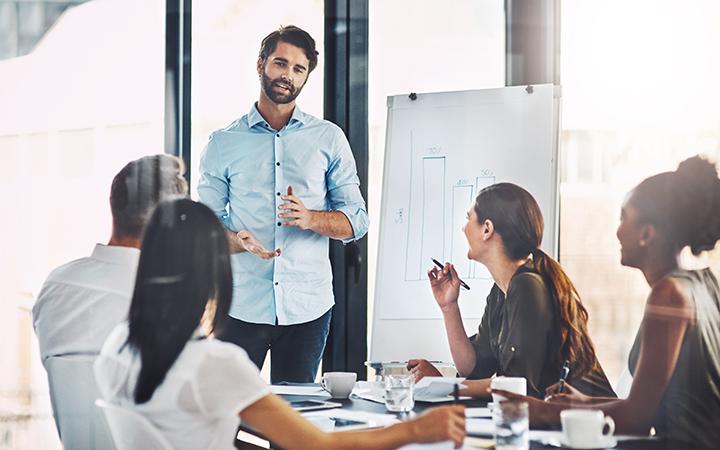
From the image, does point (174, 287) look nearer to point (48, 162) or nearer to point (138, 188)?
point (138, 188)

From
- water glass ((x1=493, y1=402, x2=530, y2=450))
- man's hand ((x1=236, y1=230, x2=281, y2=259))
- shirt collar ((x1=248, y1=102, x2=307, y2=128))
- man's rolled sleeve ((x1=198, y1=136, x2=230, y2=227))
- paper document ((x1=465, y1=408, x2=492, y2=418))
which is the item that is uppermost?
shirt collar ((x1=248, y1=102, x2=307, y2=128))

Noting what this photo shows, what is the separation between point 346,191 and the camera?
11.2ft

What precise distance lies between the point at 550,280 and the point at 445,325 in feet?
1.68

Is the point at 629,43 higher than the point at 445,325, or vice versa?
the point at 629,43

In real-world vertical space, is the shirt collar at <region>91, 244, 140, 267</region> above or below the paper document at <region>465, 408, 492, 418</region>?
above

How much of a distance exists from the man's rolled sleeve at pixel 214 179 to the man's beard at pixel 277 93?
0.97 ft

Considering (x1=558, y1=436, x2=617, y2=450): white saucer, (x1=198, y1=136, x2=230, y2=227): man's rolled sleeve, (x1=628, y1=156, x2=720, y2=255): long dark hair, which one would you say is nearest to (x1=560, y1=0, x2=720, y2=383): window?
(x1=628, y1=156, x2=720, y2=255): long dark hair

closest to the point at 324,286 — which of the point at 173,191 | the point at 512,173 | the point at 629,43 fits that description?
the point at 512,173

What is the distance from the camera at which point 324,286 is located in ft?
11.3

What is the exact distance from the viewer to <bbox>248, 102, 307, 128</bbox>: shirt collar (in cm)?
338

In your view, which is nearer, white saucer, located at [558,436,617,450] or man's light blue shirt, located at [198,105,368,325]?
white saucer, located at [558,436,617,450]

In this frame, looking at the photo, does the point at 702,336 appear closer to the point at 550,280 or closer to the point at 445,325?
the point at 550,280

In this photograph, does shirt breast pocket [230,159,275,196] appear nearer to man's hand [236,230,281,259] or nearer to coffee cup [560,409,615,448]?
man's hand [236,230,281,259]

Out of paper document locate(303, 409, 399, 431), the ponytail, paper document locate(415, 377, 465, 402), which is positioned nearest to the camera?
paper document locate(303, 409, 399, 431)
